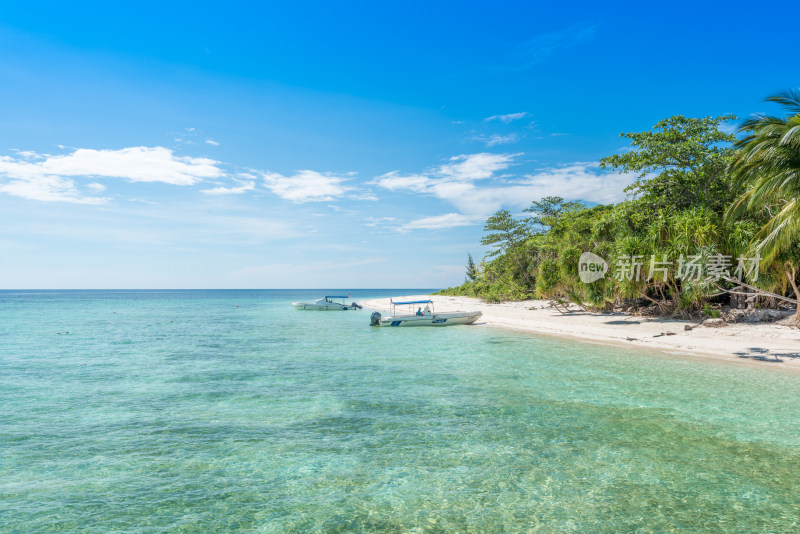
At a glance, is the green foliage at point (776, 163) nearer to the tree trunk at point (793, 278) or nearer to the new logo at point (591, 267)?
the tree trunk at point (793, 278)

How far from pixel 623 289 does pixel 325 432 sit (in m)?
21.8

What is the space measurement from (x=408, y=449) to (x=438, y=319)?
26700 millimetres

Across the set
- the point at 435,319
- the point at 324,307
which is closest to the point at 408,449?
the point at 435,319

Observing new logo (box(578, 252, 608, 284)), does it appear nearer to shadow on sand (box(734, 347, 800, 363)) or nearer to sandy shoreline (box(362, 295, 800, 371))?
sandy shoreline (box(362, 295, 800, 371))

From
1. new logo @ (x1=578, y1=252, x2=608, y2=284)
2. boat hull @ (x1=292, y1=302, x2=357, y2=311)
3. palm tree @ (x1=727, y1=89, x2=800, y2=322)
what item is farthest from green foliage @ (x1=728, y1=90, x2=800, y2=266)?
boat hull @ (x1=292, y1=302, x2=357, y2=311)

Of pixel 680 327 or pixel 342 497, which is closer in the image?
pixel 342 497

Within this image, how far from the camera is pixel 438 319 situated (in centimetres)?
3503

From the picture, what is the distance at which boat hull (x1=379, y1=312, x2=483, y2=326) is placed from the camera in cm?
3475

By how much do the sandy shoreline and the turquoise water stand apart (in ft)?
6.89

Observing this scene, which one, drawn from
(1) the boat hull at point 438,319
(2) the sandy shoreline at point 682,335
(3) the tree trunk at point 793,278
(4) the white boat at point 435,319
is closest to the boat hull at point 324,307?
(4) the white boat at point 435,319

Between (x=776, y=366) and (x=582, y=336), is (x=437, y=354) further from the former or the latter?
(x=776, y=366)

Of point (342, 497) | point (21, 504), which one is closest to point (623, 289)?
point (342, 497)

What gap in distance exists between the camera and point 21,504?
6.47 meters

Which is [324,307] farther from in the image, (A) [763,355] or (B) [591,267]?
(A) [763,355]
